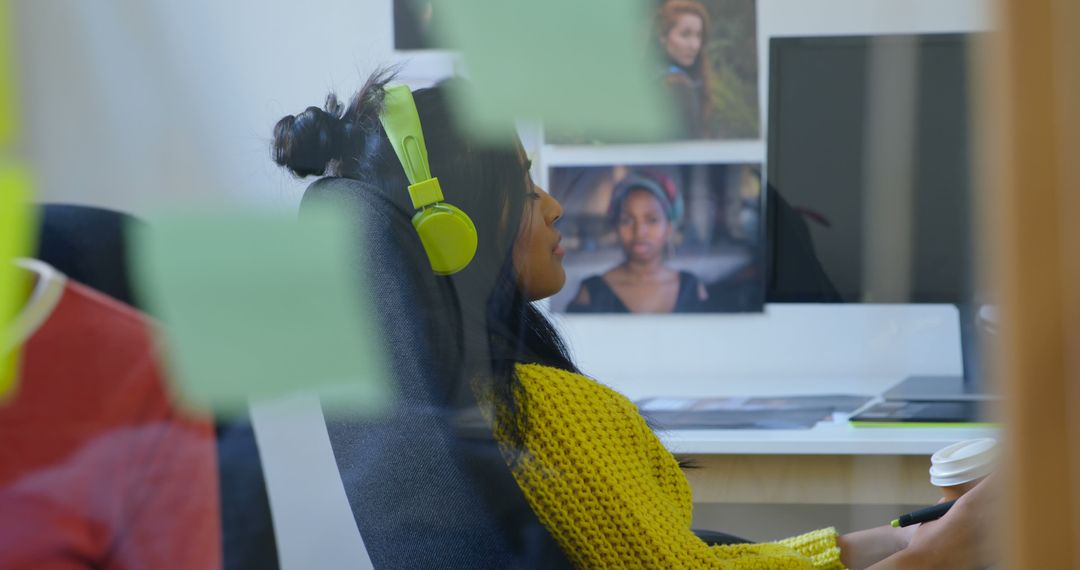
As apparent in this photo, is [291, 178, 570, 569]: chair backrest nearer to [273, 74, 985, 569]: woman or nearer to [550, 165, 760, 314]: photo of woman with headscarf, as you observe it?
[273, 74, 985, 569]: woman

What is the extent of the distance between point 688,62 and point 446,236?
0.25 m

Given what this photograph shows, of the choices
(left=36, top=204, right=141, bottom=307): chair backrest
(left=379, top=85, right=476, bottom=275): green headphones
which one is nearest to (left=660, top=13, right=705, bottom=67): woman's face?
(left=379, top=85, right=476, bottom=275): green headphones

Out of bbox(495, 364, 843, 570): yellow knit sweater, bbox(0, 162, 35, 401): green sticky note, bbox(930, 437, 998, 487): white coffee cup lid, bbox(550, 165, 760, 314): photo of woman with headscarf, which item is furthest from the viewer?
bbox(550, 165, 760, 314): photo of woman with headscarf

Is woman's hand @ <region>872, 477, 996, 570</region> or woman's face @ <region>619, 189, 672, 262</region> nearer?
woman's hand @ <region>872, 477, 996, 570</region>

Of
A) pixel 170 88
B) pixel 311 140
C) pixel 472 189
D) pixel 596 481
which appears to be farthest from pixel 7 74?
pixel 596 481

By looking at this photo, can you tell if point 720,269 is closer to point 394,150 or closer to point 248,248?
point 394,150

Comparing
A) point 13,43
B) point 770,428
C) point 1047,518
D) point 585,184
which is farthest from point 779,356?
point 13,43

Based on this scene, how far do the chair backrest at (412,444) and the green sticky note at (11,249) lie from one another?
0.18 metres

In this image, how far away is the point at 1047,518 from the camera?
0.45 m

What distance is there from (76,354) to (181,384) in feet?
0.21

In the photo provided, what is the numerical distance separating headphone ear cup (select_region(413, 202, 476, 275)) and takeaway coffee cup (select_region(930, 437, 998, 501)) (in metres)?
0.36

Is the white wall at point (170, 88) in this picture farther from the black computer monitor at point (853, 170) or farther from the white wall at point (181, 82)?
the black computer monitor at point (853, 170)

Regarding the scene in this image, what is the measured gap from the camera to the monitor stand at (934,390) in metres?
0.73

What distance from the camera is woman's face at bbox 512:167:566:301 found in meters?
0.83
